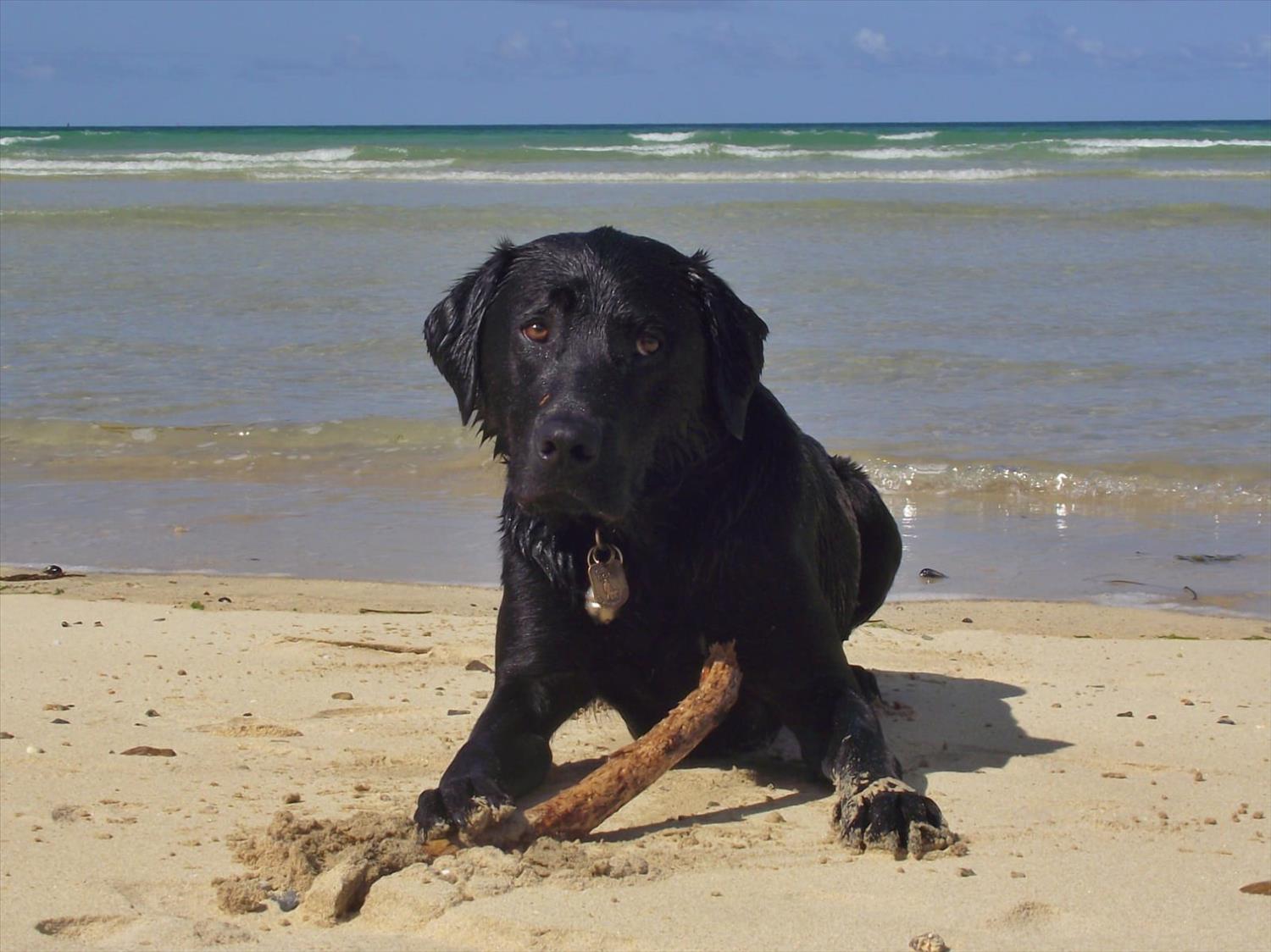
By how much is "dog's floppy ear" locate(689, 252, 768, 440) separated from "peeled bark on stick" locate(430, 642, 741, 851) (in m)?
0.57

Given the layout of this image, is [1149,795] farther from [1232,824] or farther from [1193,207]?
[1193,207]

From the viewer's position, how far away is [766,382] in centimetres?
1029

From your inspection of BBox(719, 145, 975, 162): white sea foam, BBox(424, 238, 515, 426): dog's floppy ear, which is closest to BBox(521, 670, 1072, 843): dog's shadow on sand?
BBox(424, 238, 515, 426): dog's floppy ear

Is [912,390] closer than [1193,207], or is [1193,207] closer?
[912,390]

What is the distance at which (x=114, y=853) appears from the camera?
310 cm

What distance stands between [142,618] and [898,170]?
34434 mm

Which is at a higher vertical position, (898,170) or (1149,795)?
(898,170)

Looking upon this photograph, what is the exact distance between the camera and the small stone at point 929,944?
103 inches

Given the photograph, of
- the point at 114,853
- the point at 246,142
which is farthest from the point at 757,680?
the point at 246,142

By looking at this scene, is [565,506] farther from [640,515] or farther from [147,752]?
[147,752]

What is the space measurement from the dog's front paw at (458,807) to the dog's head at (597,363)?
613mm

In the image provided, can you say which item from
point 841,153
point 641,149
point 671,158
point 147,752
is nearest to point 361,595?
point 147,752

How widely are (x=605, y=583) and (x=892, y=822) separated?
2.73ft

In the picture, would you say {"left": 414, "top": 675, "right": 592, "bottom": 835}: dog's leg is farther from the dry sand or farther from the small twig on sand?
the small twig on sand
